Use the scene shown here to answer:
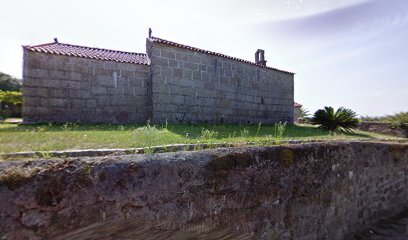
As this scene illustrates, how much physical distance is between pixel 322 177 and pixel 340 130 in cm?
785

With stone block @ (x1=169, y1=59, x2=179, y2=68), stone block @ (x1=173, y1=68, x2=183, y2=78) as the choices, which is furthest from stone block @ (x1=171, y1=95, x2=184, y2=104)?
stone block @ (x1=169, y1=59, x2=179, y2=68)

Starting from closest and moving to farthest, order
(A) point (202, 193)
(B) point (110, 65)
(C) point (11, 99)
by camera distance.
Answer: (A) point (202, 193), (B) point (110, 65), (C) point (11, 99)

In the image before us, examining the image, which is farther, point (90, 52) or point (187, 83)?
point (90, 52)

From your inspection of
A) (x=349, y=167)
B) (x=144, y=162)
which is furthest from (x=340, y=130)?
(x=144, y=162)

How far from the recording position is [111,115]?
8.28 metres

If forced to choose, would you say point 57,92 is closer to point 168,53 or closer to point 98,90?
point 98,90

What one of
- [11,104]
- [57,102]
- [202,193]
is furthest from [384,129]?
[11,104]

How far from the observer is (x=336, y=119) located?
1148 centimetres

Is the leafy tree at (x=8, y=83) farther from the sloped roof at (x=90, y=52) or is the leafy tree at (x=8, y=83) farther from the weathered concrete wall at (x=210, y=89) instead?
the weathered concrete wall at (x=210, y=89)

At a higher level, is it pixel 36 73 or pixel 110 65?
pixel 110 65

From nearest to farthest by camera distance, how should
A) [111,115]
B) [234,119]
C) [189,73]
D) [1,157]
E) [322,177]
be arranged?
[1,157] < [322,177] < [111,115] < [189,73] < [234,119]

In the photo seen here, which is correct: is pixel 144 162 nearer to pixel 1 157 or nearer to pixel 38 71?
pixel 1 157

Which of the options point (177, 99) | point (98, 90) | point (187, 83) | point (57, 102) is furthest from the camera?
point (187, 83)

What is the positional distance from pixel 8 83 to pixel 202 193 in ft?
91.4
